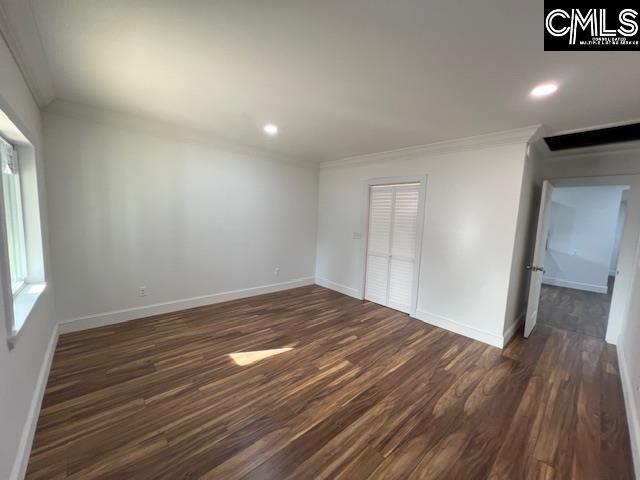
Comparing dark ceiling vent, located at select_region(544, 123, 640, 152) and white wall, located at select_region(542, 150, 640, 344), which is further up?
dark ceiling vent, located at select_region(544, 123, 640, 152)

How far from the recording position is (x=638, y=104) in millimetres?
2027

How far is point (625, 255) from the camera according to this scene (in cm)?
319

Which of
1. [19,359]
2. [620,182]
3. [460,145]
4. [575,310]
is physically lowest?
[575,310]

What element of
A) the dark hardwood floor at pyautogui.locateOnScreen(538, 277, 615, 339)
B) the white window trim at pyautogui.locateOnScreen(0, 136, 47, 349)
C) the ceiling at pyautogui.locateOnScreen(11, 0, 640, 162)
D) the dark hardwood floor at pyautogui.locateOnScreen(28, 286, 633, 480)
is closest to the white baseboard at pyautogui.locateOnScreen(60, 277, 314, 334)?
the dark hardwood floor at pyautogui.locateOnScreen(28, 286, 633, 480)

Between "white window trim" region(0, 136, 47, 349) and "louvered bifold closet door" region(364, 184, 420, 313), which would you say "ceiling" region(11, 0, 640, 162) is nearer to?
"white window trim" region(0, 136, 47, 349)

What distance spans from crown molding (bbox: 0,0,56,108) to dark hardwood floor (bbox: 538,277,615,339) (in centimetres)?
605

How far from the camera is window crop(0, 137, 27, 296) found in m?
1.91

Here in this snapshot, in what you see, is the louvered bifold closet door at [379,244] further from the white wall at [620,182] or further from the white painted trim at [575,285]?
the white painted trim at [575,285]

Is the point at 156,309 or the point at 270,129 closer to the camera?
the point at 270,129

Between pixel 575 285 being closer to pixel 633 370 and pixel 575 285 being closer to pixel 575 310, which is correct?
pixel 575 310

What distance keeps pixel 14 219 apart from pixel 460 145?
4.46m

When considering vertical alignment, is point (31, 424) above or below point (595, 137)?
below

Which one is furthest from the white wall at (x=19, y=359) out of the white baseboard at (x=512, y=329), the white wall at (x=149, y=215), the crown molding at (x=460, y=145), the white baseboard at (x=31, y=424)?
the white baseboard at (x=512, y=329)

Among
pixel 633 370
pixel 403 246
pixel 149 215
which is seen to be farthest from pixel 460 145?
pixel 149 215
